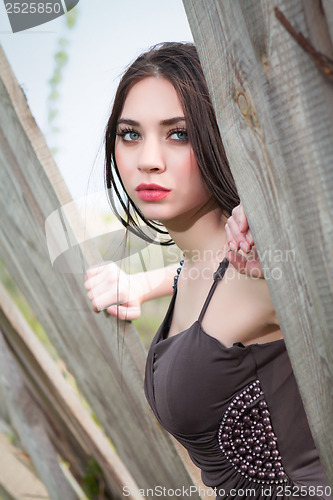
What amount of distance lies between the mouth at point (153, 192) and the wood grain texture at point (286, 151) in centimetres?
48

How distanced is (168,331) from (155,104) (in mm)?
675

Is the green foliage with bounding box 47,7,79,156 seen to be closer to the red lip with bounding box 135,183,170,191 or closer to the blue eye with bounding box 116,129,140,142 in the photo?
the blue eye with bounding box 116,129,140,142

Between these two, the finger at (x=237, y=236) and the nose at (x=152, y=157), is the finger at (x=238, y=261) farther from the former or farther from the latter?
the nose at (x=152, y=157)

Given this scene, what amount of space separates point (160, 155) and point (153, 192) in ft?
0.31

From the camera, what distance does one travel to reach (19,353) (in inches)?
101

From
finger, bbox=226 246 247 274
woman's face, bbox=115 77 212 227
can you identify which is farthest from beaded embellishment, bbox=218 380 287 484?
woman's face, bbox=115 77 212 227

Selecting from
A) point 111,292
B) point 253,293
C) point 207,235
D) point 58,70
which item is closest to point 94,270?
point 111,292

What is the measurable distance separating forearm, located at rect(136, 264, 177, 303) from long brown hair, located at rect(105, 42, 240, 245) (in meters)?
0.53

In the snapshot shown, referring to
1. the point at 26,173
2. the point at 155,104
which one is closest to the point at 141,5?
the point at 26,173

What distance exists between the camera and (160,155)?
1.23 metres

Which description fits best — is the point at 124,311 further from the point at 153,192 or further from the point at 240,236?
the point at 240,236

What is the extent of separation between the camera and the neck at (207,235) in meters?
1.39

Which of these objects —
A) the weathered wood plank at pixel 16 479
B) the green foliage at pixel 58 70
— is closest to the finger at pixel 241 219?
the weathered wood plank at pixel 16 479

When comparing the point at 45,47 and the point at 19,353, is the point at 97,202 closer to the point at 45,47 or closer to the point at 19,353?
the point at 19,353
